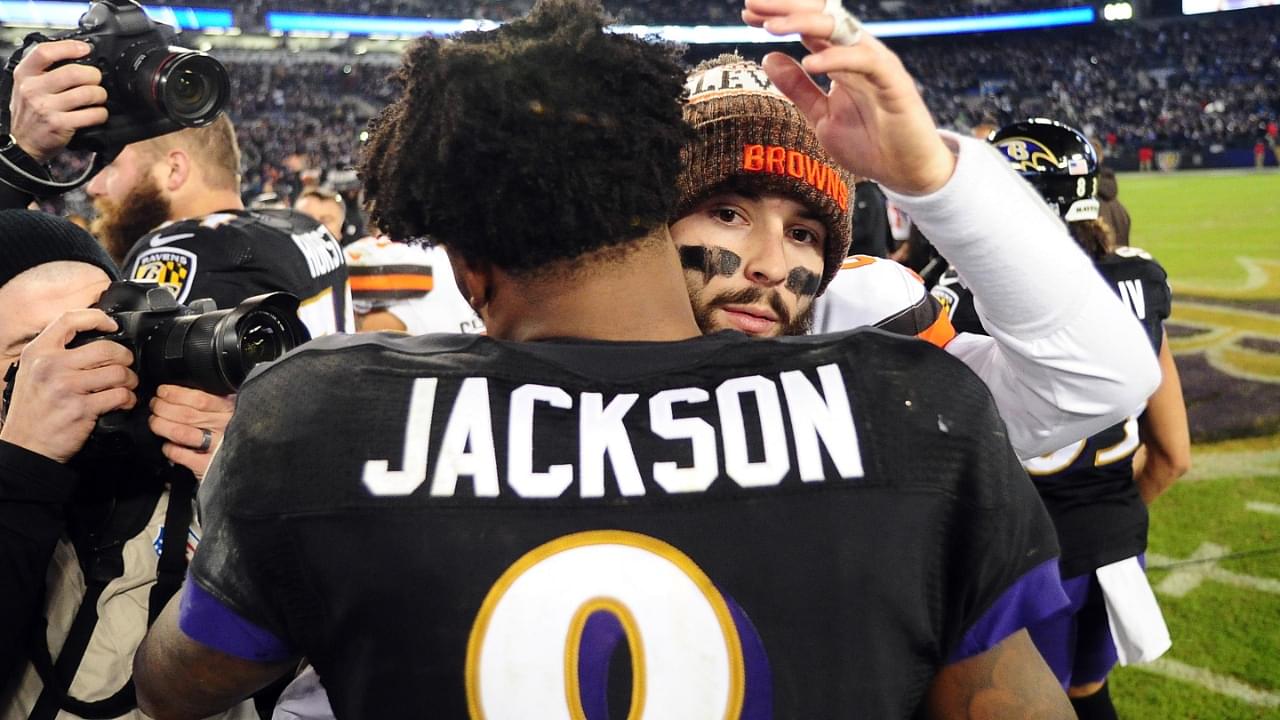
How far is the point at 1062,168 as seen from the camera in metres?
3.25

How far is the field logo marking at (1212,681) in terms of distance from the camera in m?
3.72

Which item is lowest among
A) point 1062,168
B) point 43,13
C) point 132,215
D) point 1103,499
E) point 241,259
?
point 1103,499

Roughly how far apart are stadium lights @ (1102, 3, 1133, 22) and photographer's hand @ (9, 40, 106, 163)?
43304 mm

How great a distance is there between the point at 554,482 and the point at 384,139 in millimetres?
472

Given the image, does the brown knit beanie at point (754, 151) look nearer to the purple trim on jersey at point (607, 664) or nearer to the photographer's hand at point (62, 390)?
the purple trim on jersey at point (607, 664)

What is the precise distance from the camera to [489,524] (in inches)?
39.5

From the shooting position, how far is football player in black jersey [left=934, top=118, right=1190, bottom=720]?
285cm

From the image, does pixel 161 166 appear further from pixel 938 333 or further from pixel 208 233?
pixel 938 333

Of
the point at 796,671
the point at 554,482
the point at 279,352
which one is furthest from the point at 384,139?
the point at 796,671

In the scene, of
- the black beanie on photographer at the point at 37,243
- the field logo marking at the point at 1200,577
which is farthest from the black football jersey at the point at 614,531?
the field logo marking at the point at 1200,577

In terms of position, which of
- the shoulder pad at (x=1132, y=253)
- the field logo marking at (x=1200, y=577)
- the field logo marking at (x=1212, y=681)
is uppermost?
the shoulder pad at (x=1132, y=253)

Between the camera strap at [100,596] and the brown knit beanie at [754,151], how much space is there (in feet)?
3.34

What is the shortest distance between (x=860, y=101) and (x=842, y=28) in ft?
0.34

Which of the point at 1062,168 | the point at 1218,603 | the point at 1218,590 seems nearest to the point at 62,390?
the point at 1062,168
